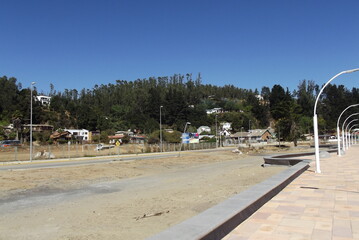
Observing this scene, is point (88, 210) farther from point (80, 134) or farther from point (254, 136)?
point (254, 136)

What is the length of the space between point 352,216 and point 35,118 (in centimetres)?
11229

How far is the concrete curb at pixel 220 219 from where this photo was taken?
4195mm

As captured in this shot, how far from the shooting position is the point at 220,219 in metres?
4.97

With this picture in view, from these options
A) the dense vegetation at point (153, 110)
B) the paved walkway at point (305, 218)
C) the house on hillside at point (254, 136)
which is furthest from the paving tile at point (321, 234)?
the house on hillside at point (254, 136)

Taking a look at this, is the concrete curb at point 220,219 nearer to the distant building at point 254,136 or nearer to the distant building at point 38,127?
the distant building at point 38,127

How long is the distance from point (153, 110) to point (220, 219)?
13745 centimetres

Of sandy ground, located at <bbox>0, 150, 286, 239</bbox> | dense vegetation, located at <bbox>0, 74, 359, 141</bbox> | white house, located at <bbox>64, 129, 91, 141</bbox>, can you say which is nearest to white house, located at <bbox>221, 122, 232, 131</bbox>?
dense vegetation, located at <bbox>0, 74, 359, 141</bbox>

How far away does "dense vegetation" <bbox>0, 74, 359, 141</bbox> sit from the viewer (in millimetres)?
100438

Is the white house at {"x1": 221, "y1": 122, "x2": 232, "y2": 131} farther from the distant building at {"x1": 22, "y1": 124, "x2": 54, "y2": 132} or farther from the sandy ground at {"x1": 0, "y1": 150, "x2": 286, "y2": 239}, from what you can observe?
the sandy ground at {"x1": 0, "y1": 150, "x2": 286, "y2": 239}

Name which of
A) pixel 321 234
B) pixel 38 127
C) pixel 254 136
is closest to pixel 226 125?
pixel 254 136

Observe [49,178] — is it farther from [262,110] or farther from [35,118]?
[262,110]

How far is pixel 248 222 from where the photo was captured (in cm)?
575

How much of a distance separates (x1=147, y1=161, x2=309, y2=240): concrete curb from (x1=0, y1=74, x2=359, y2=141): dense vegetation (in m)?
80.2

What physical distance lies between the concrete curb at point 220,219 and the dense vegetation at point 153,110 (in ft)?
263
